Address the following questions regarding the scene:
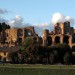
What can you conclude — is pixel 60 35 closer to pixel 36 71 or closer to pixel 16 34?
pixel 16 34

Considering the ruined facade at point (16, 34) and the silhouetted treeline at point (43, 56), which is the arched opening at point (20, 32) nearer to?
the ruined facade at point (16, 34)

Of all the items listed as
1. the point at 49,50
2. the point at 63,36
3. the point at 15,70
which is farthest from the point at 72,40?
the point at 15,70

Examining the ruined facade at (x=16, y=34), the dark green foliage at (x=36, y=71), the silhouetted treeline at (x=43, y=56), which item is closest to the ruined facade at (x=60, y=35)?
the ruined facade at (x=16, y=34)

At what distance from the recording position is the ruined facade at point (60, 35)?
132 m

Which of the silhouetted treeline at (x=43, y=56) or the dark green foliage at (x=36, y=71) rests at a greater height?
the silhouetted treeline at (x=43, y=56)

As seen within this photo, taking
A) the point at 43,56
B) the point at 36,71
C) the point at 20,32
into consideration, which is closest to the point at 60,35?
the point at 20,32

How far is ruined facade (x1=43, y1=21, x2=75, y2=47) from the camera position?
13150 centimetres

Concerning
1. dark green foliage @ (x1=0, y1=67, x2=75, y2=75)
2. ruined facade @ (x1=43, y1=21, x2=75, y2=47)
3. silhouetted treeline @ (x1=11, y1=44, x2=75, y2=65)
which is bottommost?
dark green foliage @ (x1=0, y1=67, x2=75, y2=75)

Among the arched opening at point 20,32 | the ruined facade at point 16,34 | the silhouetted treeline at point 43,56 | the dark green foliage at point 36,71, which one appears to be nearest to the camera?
the dark green foliage at point 36,71

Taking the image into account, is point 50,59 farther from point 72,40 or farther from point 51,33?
point 51,33

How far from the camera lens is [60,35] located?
5295 inches

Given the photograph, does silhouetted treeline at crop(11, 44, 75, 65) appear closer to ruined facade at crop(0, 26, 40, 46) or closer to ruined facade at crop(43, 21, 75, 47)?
ruined facade at crop(43, 21, 75, 47)

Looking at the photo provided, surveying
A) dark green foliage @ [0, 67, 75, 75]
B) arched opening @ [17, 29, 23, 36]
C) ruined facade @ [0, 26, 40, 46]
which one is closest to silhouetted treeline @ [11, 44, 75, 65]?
dark green foliage @ [0, 67, 75, 75]

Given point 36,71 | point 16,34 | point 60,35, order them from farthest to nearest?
point 16,34 < point 60,35 < point 36,71
